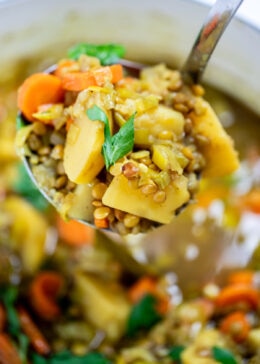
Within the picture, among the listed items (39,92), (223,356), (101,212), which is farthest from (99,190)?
(223,356)

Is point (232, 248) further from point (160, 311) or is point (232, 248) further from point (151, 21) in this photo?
point (151, 21)

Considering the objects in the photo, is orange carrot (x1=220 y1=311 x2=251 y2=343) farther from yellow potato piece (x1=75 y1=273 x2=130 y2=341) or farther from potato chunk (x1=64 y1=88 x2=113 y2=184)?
potato chunk (x1=64 y1=88 x2=113 y2=184)

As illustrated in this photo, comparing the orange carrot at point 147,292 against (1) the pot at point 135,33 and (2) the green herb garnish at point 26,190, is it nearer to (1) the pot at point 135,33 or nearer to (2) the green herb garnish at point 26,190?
(2) the green herb garnish at point 26,190

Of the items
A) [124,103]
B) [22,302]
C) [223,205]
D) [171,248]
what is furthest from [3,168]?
[124,103]

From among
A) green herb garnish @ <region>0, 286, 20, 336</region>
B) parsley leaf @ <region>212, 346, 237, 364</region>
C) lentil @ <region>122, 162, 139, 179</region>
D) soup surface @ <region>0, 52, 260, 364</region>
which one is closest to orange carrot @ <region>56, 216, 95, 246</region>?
soup surface @ <region>0, 52, 260, 364</region>

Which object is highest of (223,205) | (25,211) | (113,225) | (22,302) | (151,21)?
(151,21)

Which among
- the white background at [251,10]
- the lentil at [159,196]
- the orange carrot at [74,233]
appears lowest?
the orange carrot at [74,233]

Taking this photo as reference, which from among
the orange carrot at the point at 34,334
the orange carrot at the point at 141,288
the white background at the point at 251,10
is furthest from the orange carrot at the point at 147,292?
the white background at the point at 251,10
